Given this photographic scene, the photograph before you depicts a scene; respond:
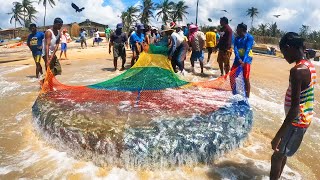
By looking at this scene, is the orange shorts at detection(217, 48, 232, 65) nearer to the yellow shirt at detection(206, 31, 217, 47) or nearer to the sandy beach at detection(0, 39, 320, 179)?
the sandy beach at detection(0, 39, 320, 179)

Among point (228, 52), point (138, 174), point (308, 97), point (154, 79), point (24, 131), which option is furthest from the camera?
point (228, 52)

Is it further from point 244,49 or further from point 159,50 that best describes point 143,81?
point 159,50

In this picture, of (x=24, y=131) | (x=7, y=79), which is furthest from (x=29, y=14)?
(x=24, y=131)

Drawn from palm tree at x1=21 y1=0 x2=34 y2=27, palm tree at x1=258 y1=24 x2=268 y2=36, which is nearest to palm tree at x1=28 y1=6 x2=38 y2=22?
palm tree at x1=21 y1=0 x2=34 y2=27

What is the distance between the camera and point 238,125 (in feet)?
14.5

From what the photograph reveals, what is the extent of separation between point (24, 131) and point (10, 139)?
341mm

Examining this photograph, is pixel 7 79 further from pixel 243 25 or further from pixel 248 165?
pixel 248 165

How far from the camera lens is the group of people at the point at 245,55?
104 inches

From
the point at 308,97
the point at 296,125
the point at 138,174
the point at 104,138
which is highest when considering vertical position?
the point at 308,97

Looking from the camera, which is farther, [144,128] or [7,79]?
[7,79]

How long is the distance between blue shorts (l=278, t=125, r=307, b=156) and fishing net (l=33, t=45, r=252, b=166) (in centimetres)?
112

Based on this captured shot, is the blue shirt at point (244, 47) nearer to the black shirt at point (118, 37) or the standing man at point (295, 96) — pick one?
the standing man at point (295, 96)

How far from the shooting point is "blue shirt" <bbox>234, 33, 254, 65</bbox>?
5.58m

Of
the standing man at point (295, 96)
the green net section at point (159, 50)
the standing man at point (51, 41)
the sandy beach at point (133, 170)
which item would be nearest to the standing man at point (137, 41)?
the green net section at point (159, 50)
